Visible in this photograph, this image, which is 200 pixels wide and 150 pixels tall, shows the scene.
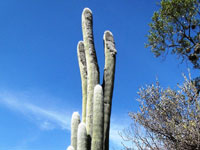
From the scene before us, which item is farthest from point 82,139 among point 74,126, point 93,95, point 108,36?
point 108,36

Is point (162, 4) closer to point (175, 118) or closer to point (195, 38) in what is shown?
point (195, 38)

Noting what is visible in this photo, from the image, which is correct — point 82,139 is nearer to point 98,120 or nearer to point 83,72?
point 98,120

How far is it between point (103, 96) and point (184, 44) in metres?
7.23

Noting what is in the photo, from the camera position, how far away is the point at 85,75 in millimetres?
6160

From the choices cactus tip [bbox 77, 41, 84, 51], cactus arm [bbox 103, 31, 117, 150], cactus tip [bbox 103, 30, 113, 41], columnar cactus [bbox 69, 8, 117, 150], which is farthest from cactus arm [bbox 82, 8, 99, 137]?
cactus tip [bbox 77, 41, 84, 51]

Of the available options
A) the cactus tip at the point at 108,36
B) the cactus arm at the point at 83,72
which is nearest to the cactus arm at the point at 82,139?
the cactus arm at the point at 83,72

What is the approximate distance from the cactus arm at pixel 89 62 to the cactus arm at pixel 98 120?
13.4 inches

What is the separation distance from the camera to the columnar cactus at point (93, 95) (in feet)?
15.8

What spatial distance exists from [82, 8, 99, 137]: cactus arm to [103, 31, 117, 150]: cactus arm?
9.9 inches

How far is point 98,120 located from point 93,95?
0.70 meters

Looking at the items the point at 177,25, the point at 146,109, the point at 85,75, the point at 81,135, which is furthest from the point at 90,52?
the point at 177,25

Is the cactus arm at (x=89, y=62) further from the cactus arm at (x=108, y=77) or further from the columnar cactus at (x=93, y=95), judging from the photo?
Result: the cactus arm at (x=108, y=77)

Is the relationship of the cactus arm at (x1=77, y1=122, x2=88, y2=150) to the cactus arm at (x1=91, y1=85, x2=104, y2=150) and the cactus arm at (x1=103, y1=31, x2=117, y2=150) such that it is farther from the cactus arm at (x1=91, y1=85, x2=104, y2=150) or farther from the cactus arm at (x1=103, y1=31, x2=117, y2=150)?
the cactus arm at (x1=103, y1=31, x2=117, y2=150)

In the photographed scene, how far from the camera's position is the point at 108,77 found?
5656 millimetres
